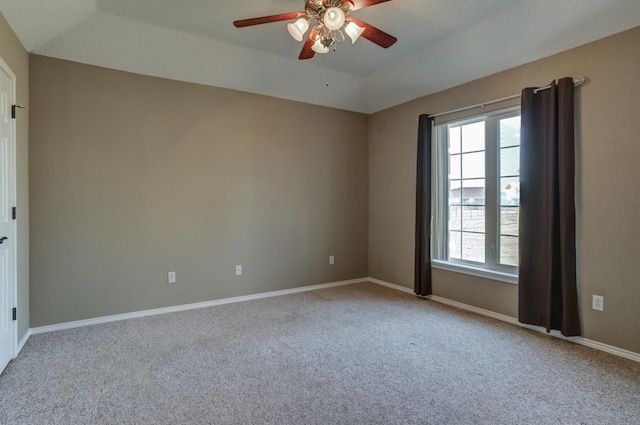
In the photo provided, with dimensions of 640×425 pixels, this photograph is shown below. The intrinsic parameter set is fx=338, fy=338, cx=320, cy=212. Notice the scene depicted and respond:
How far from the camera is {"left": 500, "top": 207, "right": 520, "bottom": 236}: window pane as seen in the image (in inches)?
136

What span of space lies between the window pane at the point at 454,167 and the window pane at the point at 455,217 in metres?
0.37

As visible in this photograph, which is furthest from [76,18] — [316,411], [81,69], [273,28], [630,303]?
[630,303]

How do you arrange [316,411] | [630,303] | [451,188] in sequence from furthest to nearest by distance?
[451,188] → [630,303] → [316,411]

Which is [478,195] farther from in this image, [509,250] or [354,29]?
[354,29]

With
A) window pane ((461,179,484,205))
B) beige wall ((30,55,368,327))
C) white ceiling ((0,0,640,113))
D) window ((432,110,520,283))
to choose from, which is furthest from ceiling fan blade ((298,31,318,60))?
window pane ((461,179,484,205))

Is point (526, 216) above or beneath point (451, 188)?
beneath

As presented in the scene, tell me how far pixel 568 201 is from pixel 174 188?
12.6 feet

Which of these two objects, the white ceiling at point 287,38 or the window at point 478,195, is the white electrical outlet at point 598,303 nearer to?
the window at point 478,195

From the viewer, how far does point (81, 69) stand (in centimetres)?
327

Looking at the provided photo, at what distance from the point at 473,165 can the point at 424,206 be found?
73cm

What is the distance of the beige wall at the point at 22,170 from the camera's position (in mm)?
2715

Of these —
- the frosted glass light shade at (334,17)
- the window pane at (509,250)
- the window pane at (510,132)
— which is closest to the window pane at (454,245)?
the window pane at (509,250)

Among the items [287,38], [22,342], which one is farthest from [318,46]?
[22,342]

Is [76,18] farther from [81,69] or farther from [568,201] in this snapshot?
[568,201]
